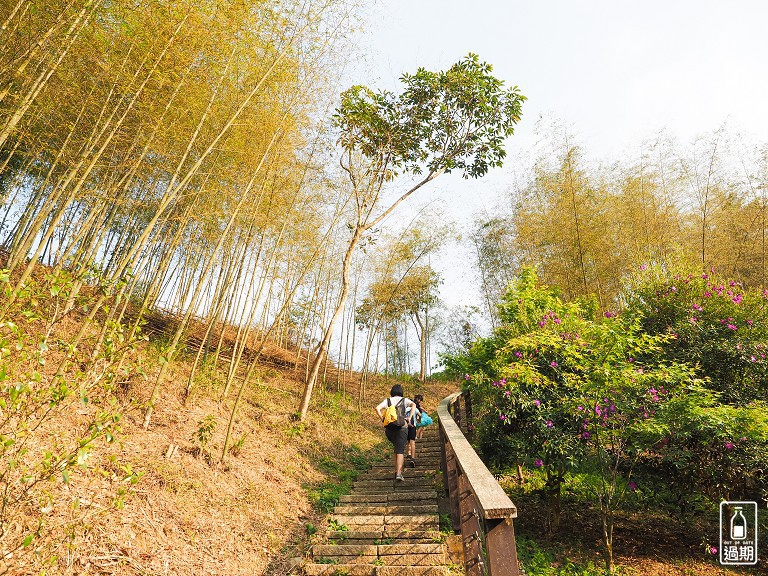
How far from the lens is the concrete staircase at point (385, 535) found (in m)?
2.88

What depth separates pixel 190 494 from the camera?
3.50 metres

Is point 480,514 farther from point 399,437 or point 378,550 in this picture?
point 399,437

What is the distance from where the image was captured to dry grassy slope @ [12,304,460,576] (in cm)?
245

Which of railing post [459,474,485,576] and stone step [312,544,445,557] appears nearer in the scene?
railing post [459,474,485,576]

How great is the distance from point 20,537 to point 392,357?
1983cm

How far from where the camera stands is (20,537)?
2.09 m

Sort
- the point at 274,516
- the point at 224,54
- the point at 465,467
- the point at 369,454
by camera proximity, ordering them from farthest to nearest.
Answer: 1. the point at 369,454
2. the point at 224,54
3. the point at 274,516
4. the point at 465,467

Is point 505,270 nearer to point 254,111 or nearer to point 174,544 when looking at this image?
point 254,111

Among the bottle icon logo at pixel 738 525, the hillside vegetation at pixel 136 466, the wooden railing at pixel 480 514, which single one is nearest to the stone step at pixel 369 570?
the wooden railing at pixel 480 514

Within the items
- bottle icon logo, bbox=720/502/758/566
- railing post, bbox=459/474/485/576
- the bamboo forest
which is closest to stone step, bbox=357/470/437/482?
the bamboo forest

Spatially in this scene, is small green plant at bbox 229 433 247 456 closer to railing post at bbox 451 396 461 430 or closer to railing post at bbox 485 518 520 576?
railing post at bbox 451 396 461 430

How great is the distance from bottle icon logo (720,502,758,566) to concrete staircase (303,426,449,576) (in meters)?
3.14

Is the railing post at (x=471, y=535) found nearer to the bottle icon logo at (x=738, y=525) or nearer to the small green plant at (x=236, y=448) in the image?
the small green plant at (x=236, y=448)

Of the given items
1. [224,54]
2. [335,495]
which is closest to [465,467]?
[335,495]
